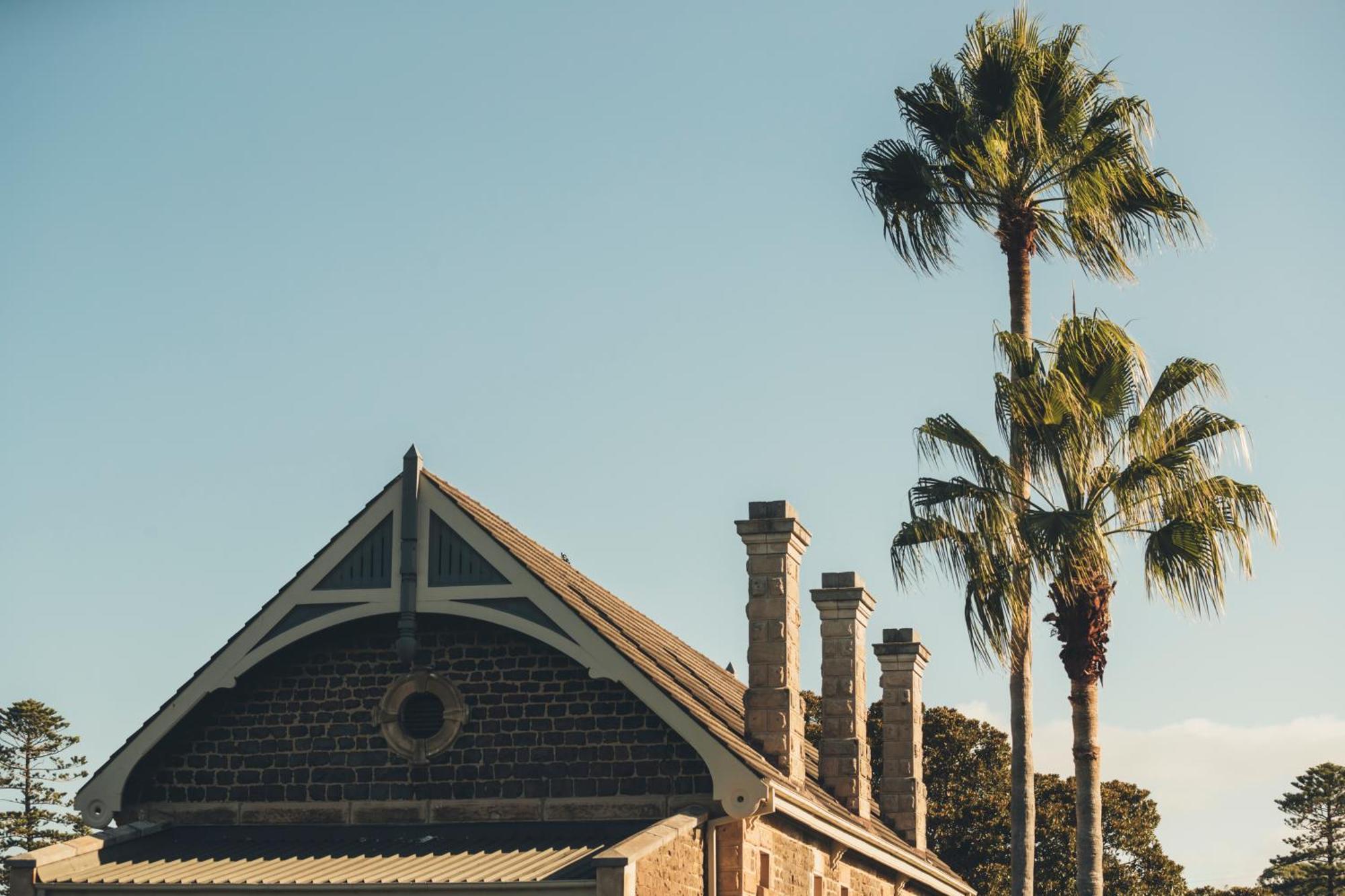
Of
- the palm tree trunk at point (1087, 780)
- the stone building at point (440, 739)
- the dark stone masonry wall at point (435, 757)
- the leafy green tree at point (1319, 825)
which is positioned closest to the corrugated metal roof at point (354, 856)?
the stone building at point (440, 739)

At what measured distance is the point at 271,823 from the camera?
73.6 ft

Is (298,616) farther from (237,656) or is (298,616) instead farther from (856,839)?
(856,839)

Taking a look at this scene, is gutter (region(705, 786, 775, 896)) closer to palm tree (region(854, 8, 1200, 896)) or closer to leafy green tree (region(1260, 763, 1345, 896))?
palm tree (region(854, 8, 1200, 896))

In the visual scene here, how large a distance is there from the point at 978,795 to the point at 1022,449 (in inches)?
1076

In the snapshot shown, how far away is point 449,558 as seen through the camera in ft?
73.0

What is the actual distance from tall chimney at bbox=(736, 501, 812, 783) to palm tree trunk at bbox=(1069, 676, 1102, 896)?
4962 millimetres

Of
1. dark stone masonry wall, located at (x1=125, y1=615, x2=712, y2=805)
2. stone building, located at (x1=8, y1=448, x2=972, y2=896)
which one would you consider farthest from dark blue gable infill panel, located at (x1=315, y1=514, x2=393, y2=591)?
dark stone masonry wall, located at (x1=125, y1=615, x2=712, y2=805)

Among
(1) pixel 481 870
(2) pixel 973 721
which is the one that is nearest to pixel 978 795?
(2) pixel 973 721

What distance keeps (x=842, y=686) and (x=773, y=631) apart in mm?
4294

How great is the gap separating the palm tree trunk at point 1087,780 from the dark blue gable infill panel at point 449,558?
29.4 feet

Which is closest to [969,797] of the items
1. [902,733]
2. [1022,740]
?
[902,733]

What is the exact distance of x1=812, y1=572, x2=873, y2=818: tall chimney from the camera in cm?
2731

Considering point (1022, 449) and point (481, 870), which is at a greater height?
point (1022, 449)

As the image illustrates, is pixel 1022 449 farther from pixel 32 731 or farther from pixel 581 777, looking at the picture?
pixel 32 731
